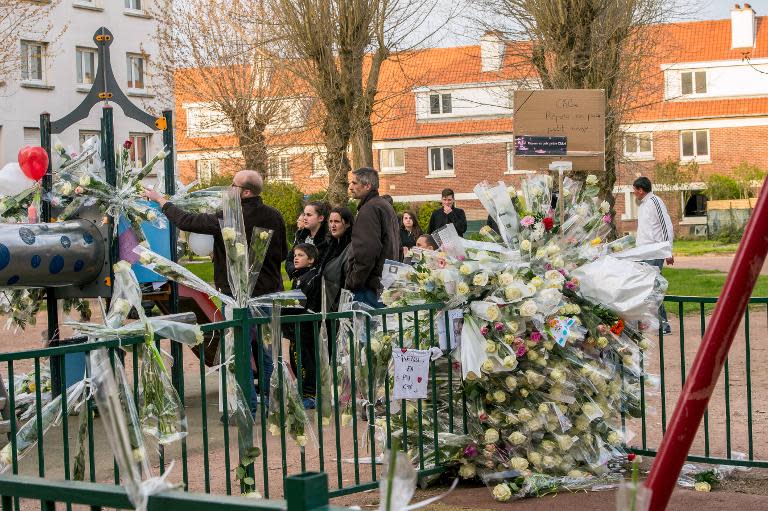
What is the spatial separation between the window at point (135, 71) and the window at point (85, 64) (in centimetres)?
142

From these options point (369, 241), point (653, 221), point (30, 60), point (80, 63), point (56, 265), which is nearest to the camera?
point (56, 265)

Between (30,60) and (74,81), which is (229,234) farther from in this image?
(74,81)

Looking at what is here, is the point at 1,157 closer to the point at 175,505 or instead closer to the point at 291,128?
the point at 291,128

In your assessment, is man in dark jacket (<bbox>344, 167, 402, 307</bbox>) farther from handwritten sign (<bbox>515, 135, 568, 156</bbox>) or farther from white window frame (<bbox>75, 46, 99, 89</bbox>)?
white window frame (<bbox>75, 46, 99, 89</bbox>)

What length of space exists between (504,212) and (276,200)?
104ft

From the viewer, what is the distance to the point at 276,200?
37.6 meters

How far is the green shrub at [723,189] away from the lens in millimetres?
43125

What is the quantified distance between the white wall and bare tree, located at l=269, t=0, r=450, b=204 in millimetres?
18381

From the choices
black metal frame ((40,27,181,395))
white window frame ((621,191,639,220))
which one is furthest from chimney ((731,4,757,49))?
black metal frame ((40,27,181,395))

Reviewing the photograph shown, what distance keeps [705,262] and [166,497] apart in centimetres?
2683

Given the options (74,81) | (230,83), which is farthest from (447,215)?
(74,81)

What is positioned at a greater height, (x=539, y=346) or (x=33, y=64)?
(x=33, y=64)

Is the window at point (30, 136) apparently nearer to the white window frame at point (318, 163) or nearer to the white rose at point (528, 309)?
the white window frame at point (318, 163)

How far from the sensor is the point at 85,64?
4225 centimetres
